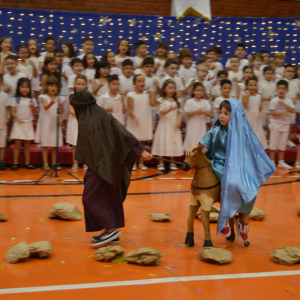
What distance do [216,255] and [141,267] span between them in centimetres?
72

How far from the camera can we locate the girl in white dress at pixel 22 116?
7.73 meters

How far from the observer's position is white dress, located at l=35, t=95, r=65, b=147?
25.5 ft

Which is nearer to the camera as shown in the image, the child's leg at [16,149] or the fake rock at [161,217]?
the fake rock at [161,217]

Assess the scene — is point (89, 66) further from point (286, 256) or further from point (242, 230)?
point (286, 256)

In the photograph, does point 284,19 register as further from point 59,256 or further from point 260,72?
point 59,256

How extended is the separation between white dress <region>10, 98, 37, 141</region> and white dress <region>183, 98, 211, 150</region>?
314cm

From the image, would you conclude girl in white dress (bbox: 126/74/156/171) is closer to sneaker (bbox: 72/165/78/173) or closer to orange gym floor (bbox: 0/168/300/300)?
sneaker (bbox: 72/165/78/173)

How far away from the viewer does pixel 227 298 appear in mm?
3146

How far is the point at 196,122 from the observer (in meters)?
8.34

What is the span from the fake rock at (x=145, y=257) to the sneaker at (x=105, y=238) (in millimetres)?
449

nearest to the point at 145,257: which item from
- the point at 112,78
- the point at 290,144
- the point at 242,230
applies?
the point at 242,230

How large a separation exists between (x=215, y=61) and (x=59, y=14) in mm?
4233

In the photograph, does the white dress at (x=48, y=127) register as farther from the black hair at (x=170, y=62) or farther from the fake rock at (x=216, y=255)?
the fake rock at (x=216, y=255)

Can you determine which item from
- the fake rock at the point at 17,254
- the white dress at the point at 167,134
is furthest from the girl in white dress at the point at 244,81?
the fake rock at the point at 17,254
